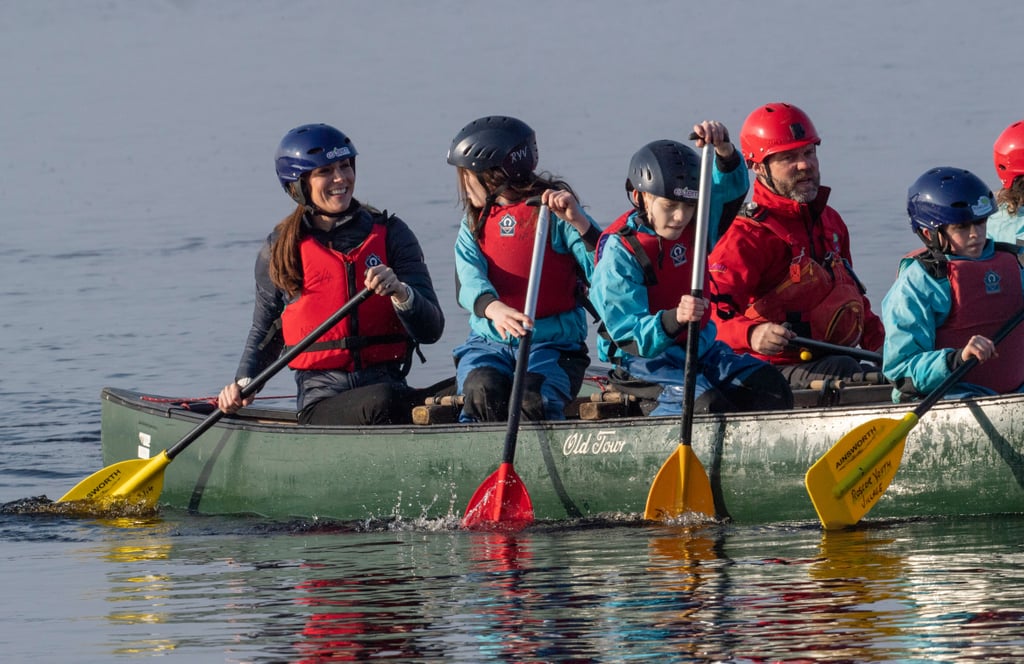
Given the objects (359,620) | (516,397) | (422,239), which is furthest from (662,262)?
(422,239)

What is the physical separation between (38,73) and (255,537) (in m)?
21.7

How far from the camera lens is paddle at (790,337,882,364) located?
903 cm

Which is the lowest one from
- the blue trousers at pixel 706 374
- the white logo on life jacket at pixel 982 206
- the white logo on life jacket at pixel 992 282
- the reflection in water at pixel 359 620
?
the reflection in water at pixel 359 620

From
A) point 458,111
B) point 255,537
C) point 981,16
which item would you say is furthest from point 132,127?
point 255,537

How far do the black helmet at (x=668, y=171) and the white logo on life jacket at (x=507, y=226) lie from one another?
0.70 metres

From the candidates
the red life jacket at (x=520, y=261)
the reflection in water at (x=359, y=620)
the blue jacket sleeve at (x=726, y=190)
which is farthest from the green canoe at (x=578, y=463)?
the reflection in water at (x=359, y=620)

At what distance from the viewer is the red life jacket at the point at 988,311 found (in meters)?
7.94

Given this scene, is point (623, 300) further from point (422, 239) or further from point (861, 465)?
point (422, 239)

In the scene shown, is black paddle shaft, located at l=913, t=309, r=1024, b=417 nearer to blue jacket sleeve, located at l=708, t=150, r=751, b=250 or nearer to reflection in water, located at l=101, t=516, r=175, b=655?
blue jacket sleeve, located at l=708, t=150, r=751, b=250

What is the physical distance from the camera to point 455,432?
8.82 meters

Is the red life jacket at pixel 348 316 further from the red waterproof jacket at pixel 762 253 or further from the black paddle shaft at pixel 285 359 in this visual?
the red waterproof jacket at pixel 762 253

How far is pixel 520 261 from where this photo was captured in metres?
8.88

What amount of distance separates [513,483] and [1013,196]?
10.4 ft

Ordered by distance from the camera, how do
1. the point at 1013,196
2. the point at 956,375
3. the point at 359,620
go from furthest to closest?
the point at 1013,196
the point at 956,375
the point at 359,620
